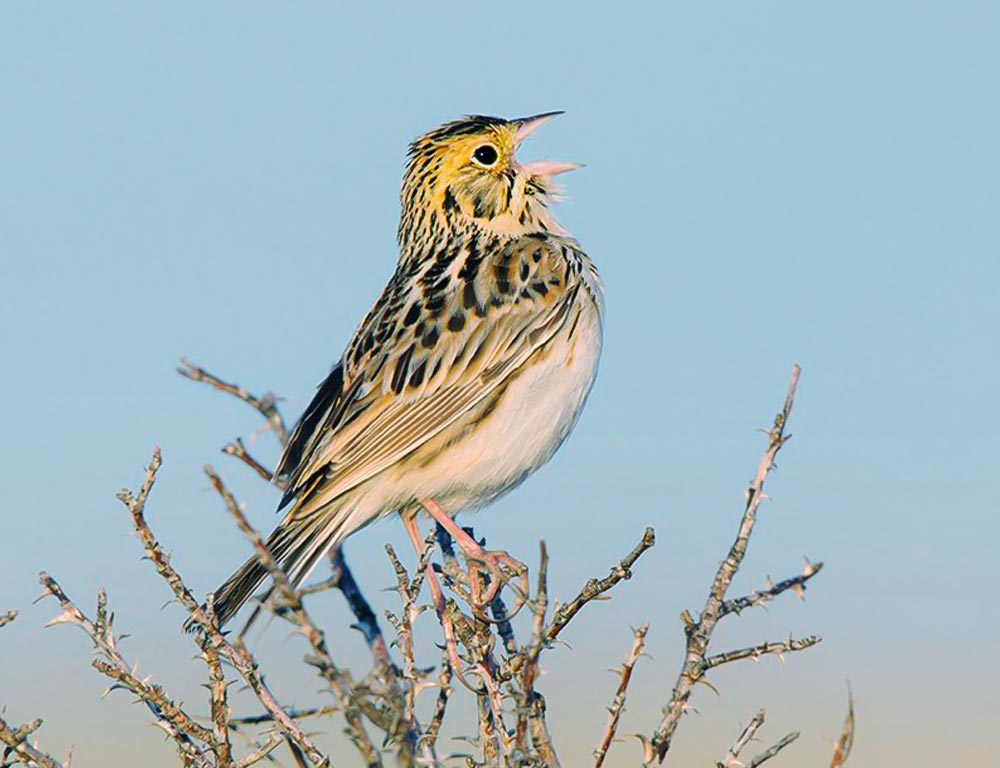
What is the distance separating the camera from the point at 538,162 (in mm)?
7086

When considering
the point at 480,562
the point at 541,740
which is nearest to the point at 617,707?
the point at 541,740

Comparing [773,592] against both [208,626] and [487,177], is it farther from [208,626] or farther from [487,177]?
[487,177]

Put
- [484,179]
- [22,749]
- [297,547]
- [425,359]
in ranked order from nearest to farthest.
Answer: [22,749] → [297,547] → [425,359] → [484,179]

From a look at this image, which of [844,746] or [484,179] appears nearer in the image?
[844,746]

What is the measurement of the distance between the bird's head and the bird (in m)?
0.29

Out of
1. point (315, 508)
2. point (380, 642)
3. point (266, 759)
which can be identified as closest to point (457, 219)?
point (315, 508)

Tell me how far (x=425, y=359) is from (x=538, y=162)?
1.49 m

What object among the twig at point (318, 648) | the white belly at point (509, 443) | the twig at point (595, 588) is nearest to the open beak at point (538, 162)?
the white belly at point (509, 443)

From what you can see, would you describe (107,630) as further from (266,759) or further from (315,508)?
(315,508)

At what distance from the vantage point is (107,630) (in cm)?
379

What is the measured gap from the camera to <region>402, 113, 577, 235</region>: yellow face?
279 inches

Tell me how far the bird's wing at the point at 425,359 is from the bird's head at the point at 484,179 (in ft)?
1.38

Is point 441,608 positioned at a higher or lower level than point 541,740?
higher

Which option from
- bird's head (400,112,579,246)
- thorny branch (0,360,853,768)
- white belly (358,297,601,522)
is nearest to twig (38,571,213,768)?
thorny branch (0,360,853,768)
